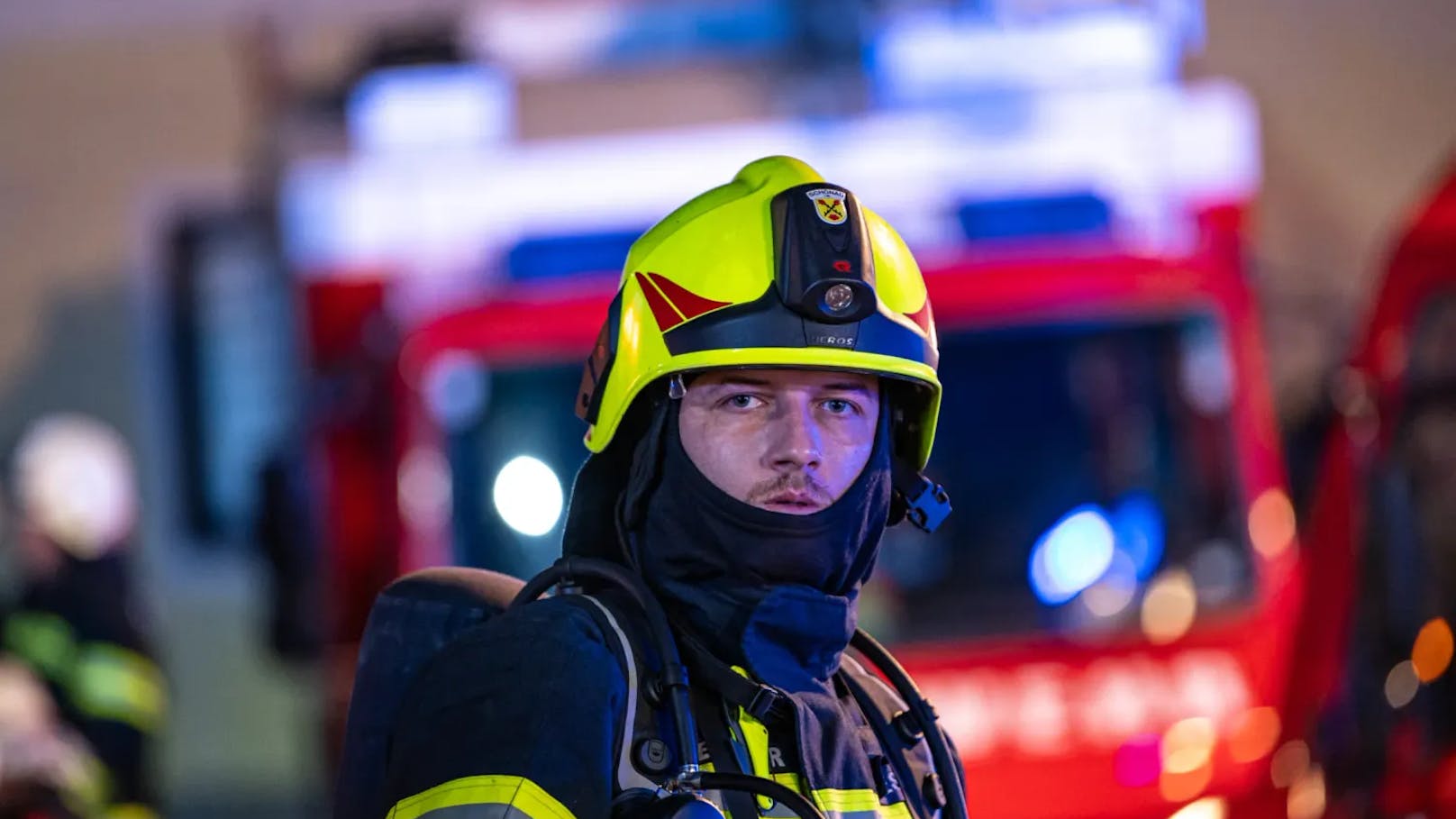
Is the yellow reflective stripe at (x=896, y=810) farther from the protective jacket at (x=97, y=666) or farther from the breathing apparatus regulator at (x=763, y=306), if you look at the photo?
the protective jacket at (x=97, y=666)

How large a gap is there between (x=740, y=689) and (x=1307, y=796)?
291cm

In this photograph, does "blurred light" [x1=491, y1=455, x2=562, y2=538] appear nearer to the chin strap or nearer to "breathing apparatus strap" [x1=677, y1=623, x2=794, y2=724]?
the chin strap

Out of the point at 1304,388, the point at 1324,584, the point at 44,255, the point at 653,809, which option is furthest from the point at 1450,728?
the point at 44,255

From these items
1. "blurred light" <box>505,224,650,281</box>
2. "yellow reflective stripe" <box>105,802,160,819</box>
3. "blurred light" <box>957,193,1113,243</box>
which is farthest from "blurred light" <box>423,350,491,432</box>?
"blurred light" <box>957,193,1113,243</box>

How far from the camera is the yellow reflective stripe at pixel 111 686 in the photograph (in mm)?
5664

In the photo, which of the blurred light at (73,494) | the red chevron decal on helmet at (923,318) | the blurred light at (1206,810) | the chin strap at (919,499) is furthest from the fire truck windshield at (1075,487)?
the red chevron decal on helmet at (923,318)

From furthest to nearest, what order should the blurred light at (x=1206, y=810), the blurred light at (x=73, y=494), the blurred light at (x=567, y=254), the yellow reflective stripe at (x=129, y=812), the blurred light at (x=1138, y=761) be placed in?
the blurred light at (x=567, y=254) < the blurred light at (x=73, y=494) < the yellow reflective stripe at (x=129, y=812) < the blurred light at (x=1138, y=761) < the blurred light at (x=1206, y=810)

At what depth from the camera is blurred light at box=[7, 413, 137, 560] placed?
602 centimetres

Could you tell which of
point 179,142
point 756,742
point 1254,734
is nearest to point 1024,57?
point 1254,734

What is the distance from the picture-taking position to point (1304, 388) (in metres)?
10.2

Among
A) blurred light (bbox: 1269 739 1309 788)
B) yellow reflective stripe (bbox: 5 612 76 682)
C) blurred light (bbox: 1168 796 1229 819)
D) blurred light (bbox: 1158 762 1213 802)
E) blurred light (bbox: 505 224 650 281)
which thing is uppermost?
blurred light (bbox: 505 224 650 281)

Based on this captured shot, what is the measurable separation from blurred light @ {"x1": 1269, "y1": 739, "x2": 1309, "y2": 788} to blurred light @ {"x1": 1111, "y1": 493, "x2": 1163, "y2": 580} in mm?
569

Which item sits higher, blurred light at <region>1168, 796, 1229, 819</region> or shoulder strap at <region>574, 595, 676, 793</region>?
shoulder strap at <region>574, 595, 676, 793</region>

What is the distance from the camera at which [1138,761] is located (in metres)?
5.27
